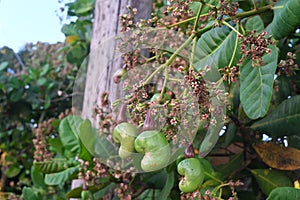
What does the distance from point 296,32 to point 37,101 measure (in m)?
1.98

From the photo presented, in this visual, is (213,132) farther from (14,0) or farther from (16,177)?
(16,177)

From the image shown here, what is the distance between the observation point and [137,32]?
914 mm

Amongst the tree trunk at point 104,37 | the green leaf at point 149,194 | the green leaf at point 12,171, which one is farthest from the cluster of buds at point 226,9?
the green leaf at point 12,171

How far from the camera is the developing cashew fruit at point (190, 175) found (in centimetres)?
79

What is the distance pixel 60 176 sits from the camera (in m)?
1.50

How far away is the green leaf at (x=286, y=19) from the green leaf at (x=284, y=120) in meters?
0.18

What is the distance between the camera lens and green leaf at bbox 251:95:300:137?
3.62 feet

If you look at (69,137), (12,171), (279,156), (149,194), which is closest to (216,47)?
(279,156)

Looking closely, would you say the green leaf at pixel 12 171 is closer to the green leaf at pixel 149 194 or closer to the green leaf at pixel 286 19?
the green leaf at pixel 149 194

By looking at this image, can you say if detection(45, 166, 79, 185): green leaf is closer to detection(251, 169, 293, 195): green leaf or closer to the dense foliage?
the dense foliage

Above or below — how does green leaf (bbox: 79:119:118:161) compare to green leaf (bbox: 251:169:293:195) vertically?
above

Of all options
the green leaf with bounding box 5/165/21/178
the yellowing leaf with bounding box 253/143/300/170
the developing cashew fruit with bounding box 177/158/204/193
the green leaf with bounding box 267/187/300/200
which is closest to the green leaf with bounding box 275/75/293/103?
the yellowing leaf with bounding box 253/143/300/170

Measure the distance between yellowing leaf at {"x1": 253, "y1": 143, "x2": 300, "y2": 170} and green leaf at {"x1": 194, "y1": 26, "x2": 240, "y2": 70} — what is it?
1.03 ft

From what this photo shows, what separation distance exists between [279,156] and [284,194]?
0.28m
